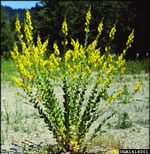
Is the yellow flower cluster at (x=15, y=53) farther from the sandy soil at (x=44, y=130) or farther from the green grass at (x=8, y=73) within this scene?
the green grass at (x=8, y=73)

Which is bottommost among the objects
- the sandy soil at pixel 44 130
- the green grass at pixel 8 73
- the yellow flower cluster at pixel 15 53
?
the sandy soil at pixel 44 130

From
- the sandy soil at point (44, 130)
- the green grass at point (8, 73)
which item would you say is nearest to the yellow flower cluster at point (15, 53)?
the sandy soil at point (44, 130)

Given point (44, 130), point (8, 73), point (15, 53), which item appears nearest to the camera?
point (15, 53)

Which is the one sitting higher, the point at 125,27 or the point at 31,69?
the point at 125,27

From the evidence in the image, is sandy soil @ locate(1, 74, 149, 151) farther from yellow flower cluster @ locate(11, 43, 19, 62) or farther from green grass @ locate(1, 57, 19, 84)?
green grass @ locate(1, 57, 19, 84)

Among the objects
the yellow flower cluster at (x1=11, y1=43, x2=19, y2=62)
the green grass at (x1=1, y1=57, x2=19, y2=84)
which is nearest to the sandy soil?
the yellow flower cluster at (x1=11, y1=43, x2=19, y2=62)

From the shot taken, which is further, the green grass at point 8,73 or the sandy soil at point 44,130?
the green grass at point 8,73

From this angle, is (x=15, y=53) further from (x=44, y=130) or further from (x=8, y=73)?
(x=8, y=73)

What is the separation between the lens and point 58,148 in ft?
9.07

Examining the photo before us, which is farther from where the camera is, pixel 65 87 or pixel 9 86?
pixel 9 86

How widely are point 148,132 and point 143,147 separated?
513mm

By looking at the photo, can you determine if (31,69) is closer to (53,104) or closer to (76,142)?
(53,104)

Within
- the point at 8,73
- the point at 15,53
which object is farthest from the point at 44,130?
the point at 8,73

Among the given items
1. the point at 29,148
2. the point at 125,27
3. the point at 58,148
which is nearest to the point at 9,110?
the point at 29,148
